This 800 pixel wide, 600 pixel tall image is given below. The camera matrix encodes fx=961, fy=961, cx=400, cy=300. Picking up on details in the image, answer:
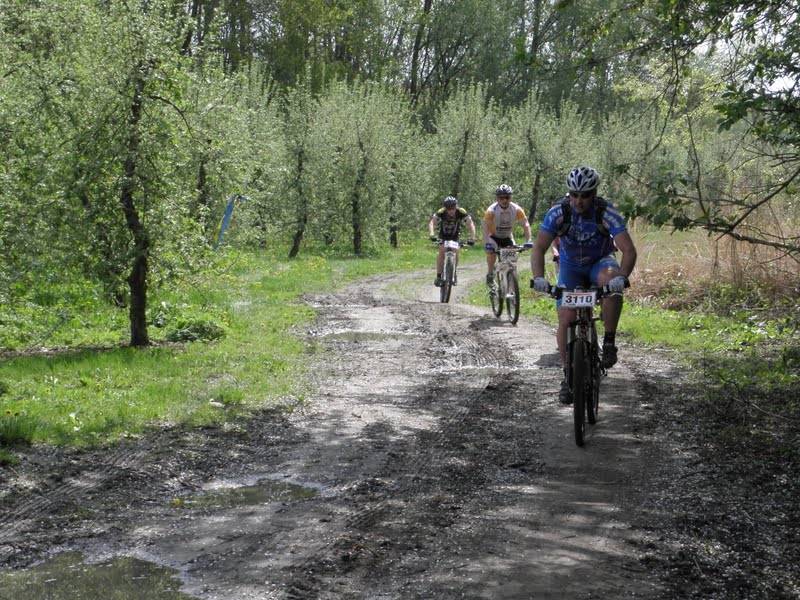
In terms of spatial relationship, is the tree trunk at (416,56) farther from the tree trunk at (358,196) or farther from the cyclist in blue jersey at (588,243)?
the cyclist in blue jersey at (588,243)

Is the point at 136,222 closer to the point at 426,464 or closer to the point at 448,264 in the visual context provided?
the point at 426,464

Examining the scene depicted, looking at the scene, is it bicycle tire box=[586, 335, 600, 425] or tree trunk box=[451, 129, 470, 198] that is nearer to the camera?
bicycle tire box=[586, 335, 600, 425]

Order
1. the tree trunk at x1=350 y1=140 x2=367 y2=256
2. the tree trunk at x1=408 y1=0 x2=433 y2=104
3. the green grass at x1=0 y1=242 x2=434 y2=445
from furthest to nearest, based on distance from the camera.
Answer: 1. the tree trunk at x1=408 y1=0 x2=433 y2=104
2. the tree trunk at x1=350 y1=140 x2=367 y2=256
3. the green grass at x1=0 y1=242 x2=434 y2=445

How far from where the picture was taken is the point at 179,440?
8008 mm

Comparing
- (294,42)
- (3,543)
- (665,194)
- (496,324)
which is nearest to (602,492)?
(665,194)

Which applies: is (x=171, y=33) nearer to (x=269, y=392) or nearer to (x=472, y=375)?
(x=269, y=392)

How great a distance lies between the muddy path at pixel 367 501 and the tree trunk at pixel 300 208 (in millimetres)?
22763

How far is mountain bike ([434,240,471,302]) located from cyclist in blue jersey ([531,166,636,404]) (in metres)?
9.67

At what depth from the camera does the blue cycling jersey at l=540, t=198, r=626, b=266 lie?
828 cm

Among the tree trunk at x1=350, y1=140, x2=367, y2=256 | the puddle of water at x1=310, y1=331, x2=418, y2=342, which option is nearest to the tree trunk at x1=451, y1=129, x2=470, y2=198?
the tree trunk at x1=350, y1=140, x2=367, y2=256

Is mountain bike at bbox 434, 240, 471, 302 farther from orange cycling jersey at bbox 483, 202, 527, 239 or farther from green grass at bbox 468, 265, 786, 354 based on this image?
orange cycling jersey at bbox 483, 202, 527, 239

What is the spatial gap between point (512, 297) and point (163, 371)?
21.3 ft

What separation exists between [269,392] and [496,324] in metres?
6.25

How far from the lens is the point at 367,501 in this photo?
618 cm
